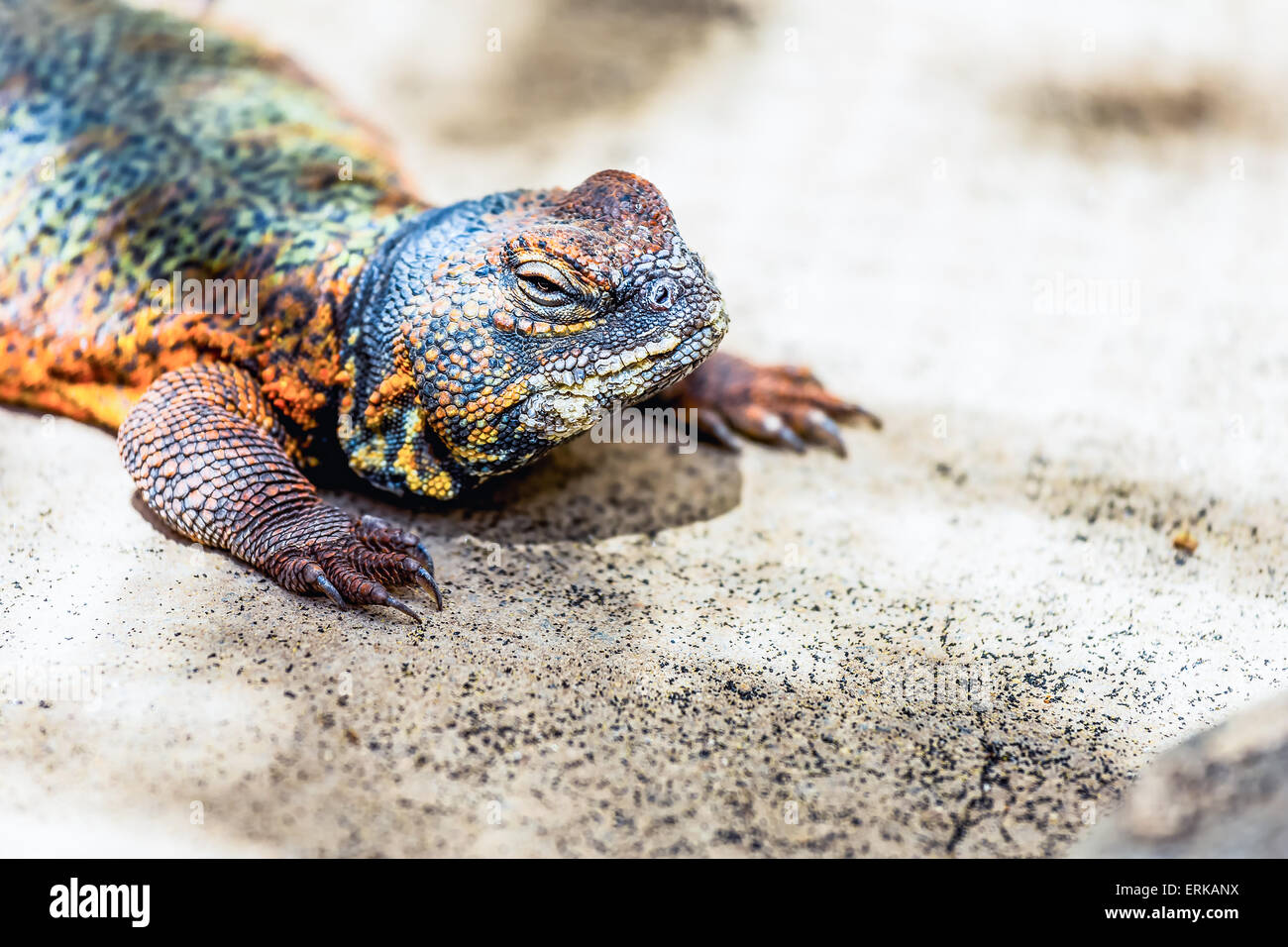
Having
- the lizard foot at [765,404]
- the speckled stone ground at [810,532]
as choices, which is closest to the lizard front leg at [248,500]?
the speckled stone ground at [810,532]

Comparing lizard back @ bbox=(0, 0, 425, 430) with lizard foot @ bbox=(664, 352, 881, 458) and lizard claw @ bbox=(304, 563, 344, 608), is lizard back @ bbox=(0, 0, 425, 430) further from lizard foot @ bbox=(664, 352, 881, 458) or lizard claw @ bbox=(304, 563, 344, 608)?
lizard foot @ bbox=(664, 352, 881, 458)

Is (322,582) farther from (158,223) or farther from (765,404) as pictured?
(765,404)

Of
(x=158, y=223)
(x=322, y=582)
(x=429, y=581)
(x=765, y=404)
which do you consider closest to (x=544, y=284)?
(x=429, y=581)

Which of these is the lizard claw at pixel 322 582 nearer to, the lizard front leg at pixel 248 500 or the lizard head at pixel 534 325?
the lizard front leg at pixel 248 500

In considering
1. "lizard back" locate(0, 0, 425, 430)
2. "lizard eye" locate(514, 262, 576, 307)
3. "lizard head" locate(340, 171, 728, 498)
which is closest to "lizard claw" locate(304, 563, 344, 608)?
"lizard head" locate(340, 171, 728, 498)
